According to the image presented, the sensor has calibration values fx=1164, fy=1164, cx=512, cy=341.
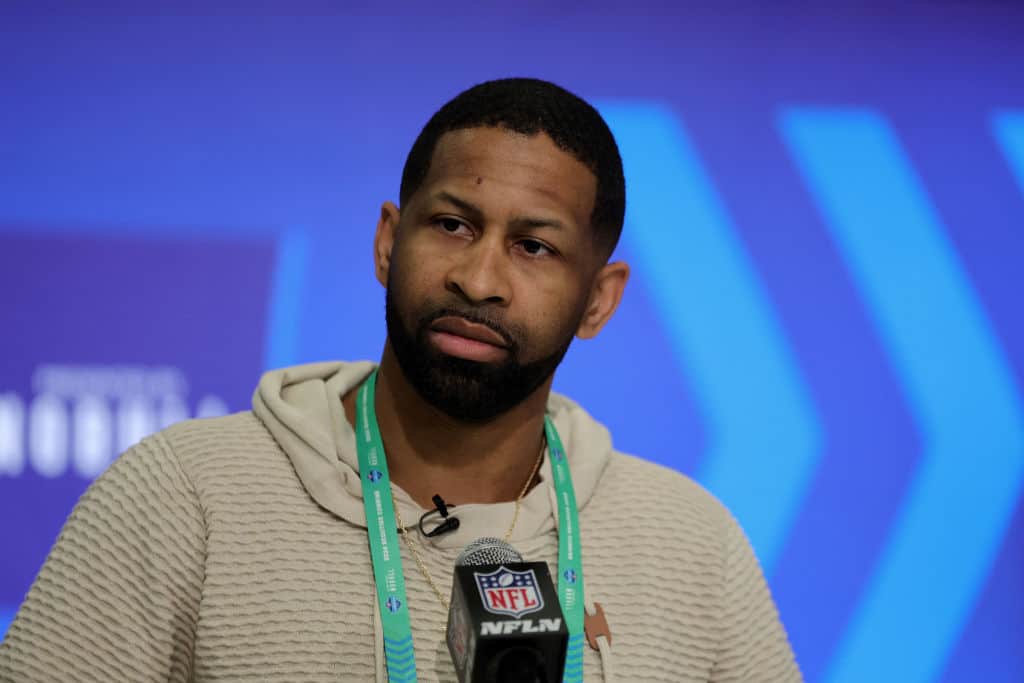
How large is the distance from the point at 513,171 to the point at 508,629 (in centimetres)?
75

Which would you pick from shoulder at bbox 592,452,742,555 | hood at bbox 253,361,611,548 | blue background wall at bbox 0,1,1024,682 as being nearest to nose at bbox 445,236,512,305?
hood at bbox 253,361,611,548

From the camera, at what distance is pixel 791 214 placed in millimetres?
2975

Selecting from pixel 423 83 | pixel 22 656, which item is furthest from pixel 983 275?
pixel 22 656

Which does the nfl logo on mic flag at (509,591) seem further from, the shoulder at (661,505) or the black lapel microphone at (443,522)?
the shoulder at (661,505)

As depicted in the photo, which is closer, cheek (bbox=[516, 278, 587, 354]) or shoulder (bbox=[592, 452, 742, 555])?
cheek (bbox=[516, 278, 587, 354])

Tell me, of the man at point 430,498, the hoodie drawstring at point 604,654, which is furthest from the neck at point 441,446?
the hoodie drawstring at point 604,654

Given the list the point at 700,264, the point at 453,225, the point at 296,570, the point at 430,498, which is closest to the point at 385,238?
the point at 453,225

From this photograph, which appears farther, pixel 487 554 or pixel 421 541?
pixel 421 541

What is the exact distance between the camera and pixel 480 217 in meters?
1.57

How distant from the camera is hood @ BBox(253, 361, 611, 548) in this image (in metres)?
1.59

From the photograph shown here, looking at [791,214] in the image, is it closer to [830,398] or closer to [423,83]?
[830,398]

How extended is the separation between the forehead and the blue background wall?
1.14 meters

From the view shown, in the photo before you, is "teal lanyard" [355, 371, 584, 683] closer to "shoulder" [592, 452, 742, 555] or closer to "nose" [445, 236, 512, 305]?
"shoulder" [592, 452, 742, 555]

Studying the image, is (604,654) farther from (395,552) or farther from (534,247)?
(534,247)
